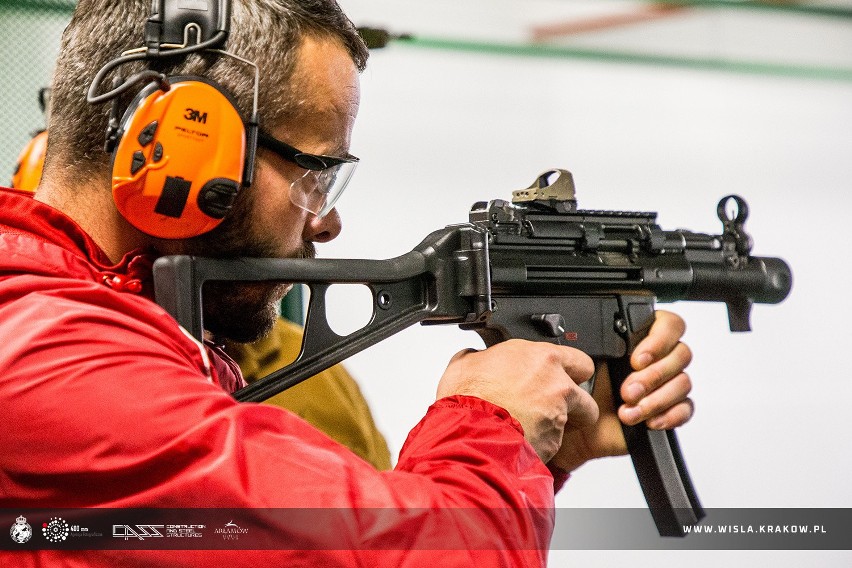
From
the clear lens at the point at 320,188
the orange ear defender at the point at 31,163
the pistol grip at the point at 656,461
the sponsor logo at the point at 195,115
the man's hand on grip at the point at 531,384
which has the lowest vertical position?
the pistol grip at the point at 656,461

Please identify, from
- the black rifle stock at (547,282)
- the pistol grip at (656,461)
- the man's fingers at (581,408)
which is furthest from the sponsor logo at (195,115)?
the pistol grip at (656,461)

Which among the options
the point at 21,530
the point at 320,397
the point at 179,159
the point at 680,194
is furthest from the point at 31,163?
the point at 680,194

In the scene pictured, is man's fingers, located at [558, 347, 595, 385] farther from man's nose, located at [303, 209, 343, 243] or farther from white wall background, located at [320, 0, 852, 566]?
white wall background, located at [320, 0, 852, 566]

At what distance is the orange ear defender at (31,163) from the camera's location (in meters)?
1.86

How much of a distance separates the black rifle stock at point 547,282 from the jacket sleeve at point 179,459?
15cm

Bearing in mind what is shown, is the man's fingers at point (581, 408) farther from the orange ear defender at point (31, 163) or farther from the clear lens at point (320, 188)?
the orange ear defender at point (31, 163)

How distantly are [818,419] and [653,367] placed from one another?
4.97ft

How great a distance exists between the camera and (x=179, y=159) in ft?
3.07

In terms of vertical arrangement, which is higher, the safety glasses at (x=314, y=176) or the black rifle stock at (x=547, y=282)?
the safety glasses at (x=314, y=176)

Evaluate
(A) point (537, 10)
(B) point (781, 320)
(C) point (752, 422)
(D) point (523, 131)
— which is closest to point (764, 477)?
(C) point (752, 422)

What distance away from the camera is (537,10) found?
7.88ft

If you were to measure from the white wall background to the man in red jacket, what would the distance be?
108 centimetres

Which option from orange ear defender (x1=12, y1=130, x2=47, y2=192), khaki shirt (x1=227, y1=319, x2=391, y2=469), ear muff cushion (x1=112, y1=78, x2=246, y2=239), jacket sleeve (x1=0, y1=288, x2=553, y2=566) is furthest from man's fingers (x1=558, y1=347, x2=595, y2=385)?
orange ear defender (x1=12, y1=130, x2=47, y2=192)

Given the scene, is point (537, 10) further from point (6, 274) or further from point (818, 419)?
point (6, 274)
